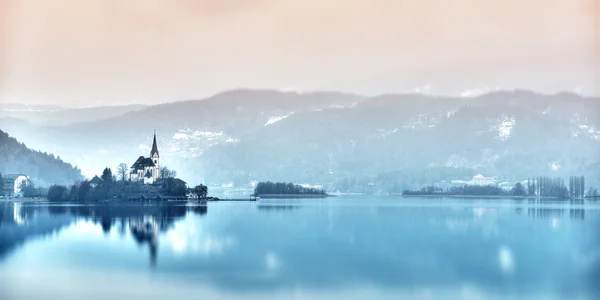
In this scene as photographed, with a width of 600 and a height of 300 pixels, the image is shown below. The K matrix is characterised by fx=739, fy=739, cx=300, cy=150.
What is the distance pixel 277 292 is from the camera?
1727 centimetres

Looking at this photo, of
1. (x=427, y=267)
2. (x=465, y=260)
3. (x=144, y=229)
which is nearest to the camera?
Answer: (x=427, y=267)

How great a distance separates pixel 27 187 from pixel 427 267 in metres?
99.8

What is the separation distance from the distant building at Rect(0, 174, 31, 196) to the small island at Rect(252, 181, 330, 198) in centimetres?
4200

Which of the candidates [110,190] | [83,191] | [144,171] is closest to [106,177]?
[110,190]

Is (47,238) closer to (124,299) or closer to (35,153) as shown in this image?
(124,299)

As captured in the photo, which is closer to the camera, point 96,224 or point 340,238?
point 340,238

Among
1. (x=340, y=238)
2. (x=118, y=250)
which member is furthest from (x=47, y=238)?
(x=340, y=238)

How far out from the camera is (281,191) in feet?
488

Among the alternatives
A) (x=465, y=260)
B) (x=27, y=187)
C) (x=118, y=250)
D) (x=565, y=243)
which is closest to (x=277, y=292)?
(x=465, y=260)

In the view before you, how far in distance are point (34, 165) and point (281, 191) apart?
47102 mm

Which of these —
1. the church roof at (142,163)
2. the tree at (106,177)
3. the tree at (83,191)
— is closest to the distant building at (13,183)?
the church roof at (142,163)

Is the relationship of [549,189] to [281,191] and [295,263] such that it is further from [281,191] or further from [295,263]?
[295,263]

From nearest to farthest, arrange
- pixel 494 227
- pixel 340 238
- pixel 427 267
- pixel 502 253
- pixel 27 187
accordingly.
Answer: pixel 427 267 < pixel 502 253 < pixel 340 238 < pixel 494 227 < pixel 27 187

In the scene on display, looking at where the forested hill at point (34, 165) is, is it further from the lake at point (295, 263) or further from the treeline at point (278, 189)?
the lake at point (295, 263)
